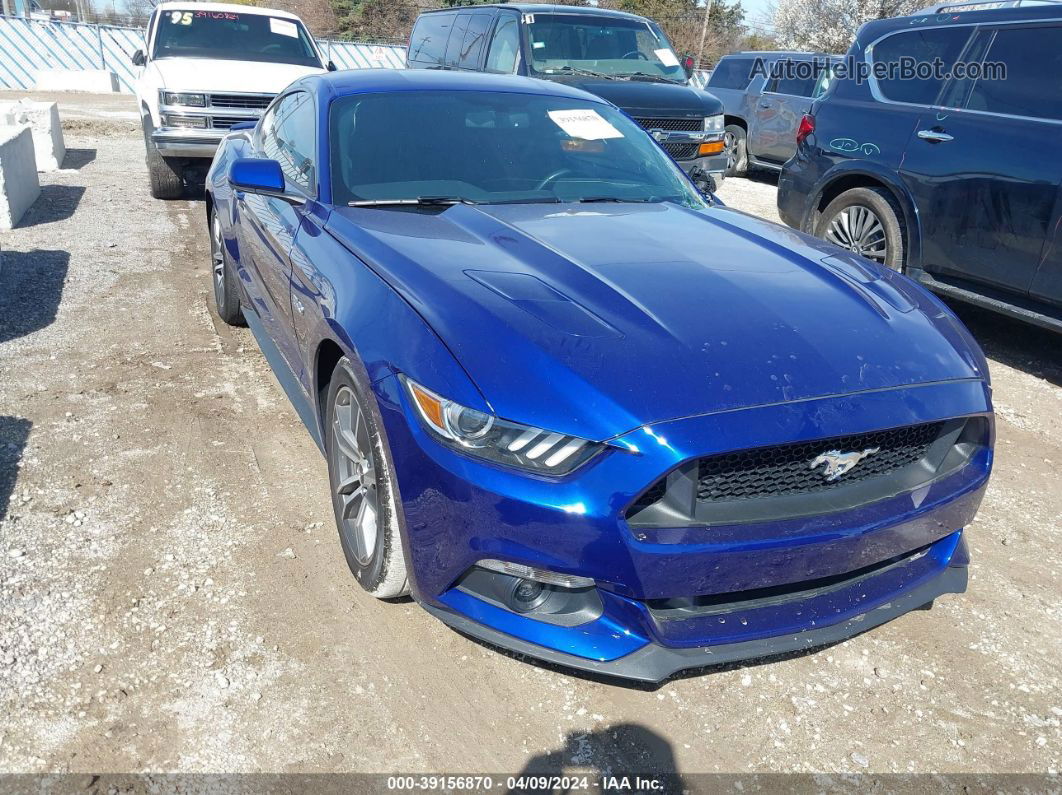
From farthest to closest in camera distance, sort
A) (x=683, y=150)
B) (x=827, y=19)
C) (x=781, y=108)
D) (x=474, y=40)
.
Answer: (x=827, y=19)
(x=781, y=108)
(x=474, y=40)
(x=683, y=150)

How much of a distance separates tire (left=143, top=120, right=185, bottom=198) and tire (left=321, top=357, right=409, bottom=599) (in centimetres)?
688

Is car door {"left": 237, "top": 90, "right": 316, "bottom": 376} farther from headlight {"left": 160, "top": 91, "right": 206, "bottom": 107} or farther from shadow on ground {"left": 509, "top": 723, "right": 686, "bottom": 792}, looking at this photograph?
headlight {"left": 160, "top": 91, "right": 206, "bottom": 107}

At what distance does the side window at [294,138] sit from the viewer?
353 centimetres

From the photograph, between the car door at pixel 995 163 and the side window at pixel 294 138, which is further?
the car door at pixel 995 163

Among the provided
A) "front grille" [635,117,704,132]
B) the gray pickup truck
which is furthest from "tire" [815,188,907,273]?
the gray pickup truck

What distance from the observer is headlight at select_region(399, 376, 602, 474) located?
2.05 m

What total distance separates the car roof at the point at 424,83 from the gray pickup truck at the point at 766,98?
828cm

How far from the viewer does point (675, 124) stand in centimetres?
892

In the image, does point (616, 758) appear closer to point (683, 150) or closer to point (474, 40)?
point (683, 150)

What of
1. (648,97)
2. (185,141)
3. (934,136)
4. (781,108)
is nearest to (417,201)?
(934,136)

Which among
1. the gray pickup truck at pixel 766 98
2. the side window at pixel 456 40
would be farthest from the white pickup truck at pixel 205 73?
the gray pickup truck at pixel 766 98

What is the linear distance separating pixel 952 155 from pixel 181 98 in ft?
22.3

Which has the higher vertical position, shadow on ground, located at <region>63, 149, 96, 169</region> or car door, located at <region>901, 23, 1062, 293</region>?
car door, located at <region>901, 23, 1062, 293</region>

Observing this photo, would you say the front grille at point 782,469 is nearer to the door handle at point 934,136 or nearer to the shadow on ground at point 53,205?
the door handle at point 934,136
